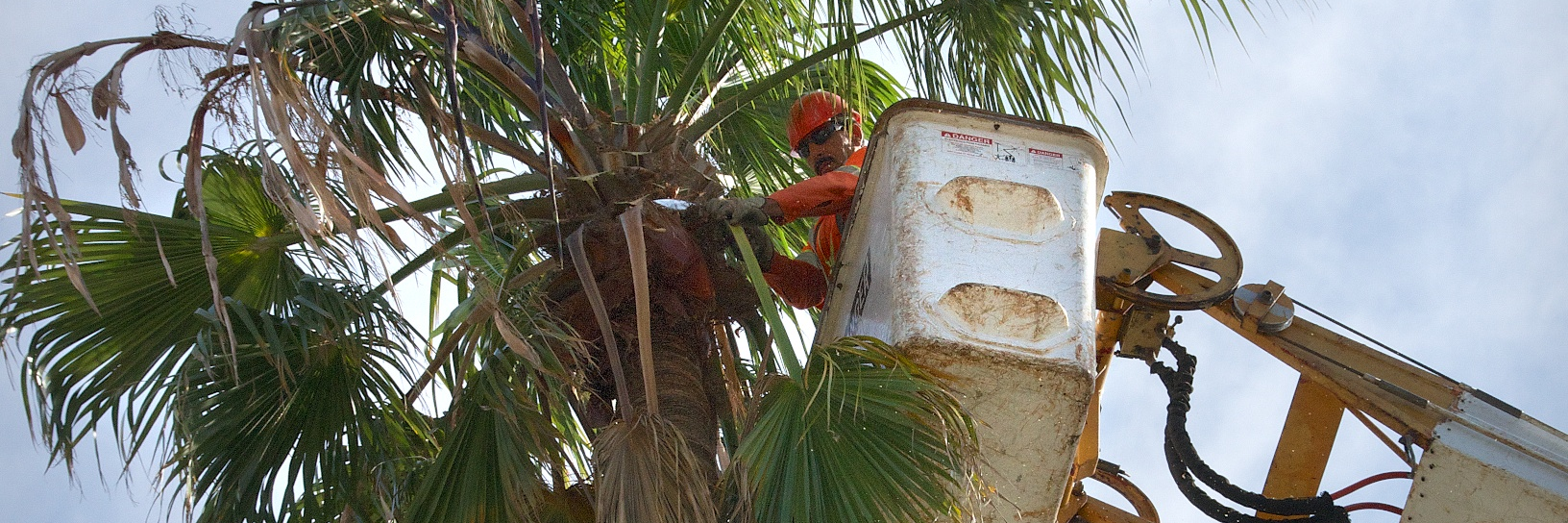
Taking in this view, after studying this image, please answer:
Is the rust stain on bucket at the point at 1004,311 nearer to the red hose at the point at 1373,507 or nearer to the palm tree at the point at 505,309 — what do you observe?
the palm tree at the point at 505,309

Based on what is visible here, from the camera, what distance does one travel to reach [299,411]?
198 inches

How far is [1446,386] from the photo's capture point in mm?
4930

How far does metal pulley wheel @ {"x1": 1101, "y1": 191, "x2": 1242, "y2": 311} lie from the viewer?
529 cm

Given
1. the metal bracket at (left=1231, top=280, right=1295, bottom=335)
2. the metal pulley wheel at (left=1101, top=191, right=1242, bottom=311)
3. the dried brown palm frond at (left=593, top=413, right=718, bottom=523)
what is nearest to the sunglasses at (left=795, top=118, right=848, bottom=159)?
the metal pulley wheel at (left=1101, top=191, right=1242, bottom=311)

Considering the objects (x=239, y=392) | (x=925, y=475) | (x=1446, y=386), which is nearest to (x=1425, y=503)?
(x=1446, y=386)

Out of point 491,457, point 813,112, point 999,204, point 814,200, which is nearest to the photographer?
point 999,204

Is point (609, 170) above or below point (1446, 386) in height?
below

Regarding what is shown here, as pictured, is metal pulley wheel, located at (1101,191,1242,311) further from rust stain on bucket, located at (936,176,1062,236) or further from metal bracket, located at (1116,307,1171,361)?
rust stain on bucket, located at (936,176,1062,236)

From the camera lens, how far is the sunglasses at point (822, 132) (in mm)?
5867

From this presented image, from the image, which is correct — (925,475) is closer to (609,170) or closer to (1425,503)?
(609,170)

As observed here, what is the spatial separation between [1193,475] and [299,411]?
2.93m

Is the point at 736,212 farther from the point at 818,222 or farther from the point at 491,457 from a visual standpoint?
the point at 491,457

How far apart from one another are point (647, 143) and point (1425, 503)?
257cm

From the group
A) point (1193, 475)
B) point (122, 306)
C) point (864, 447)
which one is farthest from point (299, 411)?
point (1193, 475)
